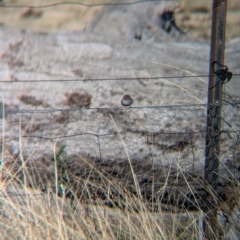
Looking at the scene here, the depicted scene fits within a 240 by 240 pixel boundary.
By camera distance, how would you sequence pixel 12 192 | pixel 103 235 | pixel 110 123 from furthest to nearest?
pixel 110 123 < pixel 12 192 < pixel 103 235

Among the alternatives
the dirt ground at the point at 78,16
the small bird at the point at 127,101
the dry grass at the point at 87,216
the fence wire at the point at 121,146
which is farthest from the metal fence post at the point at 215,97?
the dirt ground at the point at 78,16

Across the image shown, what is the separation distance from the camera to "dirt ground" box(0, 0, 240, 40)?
13.9ft

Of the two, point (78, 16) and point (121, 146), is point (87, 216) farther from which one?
point (78, 16)

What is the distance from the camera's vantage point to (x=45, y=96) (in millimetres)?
4285

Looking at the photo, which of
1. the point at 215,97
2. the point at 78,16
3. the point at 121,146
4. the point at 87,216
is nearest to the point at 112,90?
the point at 121,146

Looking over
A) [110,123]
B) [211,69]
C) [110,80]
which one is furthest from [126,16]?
[211,69]

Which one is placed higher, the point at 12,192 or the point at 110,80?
the point at 110,80

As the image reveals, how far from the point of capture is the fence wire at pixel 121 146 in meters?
3.84

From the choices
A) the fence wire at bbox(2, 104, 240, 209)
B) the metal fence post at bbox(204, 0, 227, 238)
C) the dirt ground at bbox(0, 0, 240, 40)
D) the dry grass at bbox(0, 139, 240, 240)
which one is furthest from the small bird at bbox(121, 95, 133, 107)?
the dirt ground at bbox(0, 0, 240, 40)

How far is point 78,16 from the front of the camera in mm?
4359

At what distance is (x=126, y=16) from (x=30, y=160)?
1137 millimetres

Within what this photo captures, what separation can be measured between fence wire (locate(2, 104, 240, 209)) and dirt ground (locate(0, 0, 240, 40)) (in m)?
0.56

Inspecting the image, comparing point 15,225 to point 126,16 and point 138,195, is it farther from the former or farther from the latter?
point 126,16

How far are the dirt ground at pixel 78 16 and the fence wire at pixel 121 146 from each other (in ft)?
1.85
